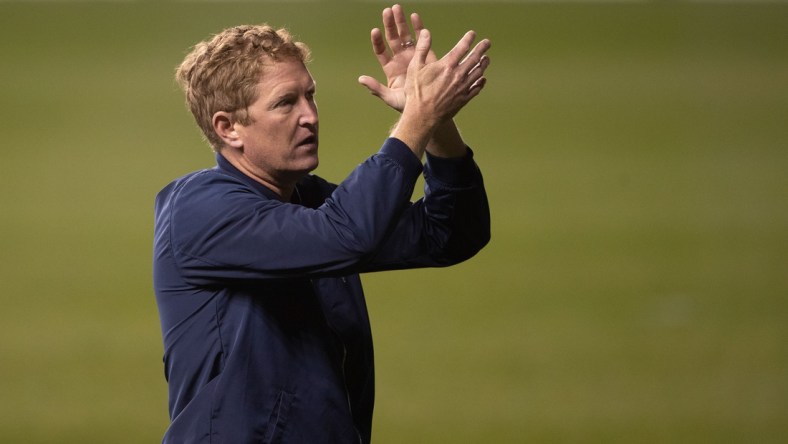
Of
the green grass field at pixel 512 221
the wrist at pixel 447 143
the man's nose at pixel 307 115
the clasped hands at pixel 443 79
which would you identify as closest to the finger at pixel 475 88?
the clasped hands at pixel 443 79

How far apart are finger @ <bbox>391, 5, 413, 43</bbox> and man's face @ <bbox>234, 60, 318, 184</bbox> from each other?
0.64ft

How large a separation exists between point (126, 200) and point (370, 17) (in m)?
1.25

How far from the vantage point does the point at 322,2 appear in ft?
13.7

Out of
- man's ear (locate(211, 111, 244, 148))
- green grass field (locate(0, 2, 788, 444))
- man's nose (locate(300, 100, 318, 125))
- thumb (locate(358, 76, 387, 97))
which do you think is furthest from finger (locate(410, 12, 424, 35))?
green grass field (locate(0, 2, 788, 444))

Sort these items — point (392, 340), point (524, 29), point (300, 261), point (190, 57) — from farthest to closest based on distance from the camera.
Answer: point (524, 29) < point (392, 340) < point (190, 57) < point (300, 261)

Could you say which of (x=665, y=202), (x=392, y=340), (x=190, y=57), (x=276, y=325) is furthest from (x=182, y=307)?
(x=665, y=202)

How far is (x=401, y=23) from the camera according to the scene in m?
1.84

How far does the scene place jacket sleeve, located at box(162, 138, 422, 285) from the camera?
1.57 meters

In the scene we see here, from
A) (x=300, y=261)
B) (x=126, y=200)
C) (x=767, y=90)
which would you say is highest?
(x=767, y=90)

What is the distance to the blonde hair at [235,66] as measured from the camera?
175 centimetres

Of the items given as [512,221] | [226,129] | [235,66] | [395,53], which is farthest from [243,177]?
[512,221]

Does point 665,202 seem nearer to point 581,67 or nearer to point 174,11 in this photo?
point 581,67

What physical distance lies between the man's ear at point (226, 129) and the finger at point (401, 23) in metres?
0.34

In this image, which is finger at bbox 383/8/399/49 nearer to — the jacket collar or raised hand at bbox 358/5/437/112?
raised hand at bbox 358/5/437/112
